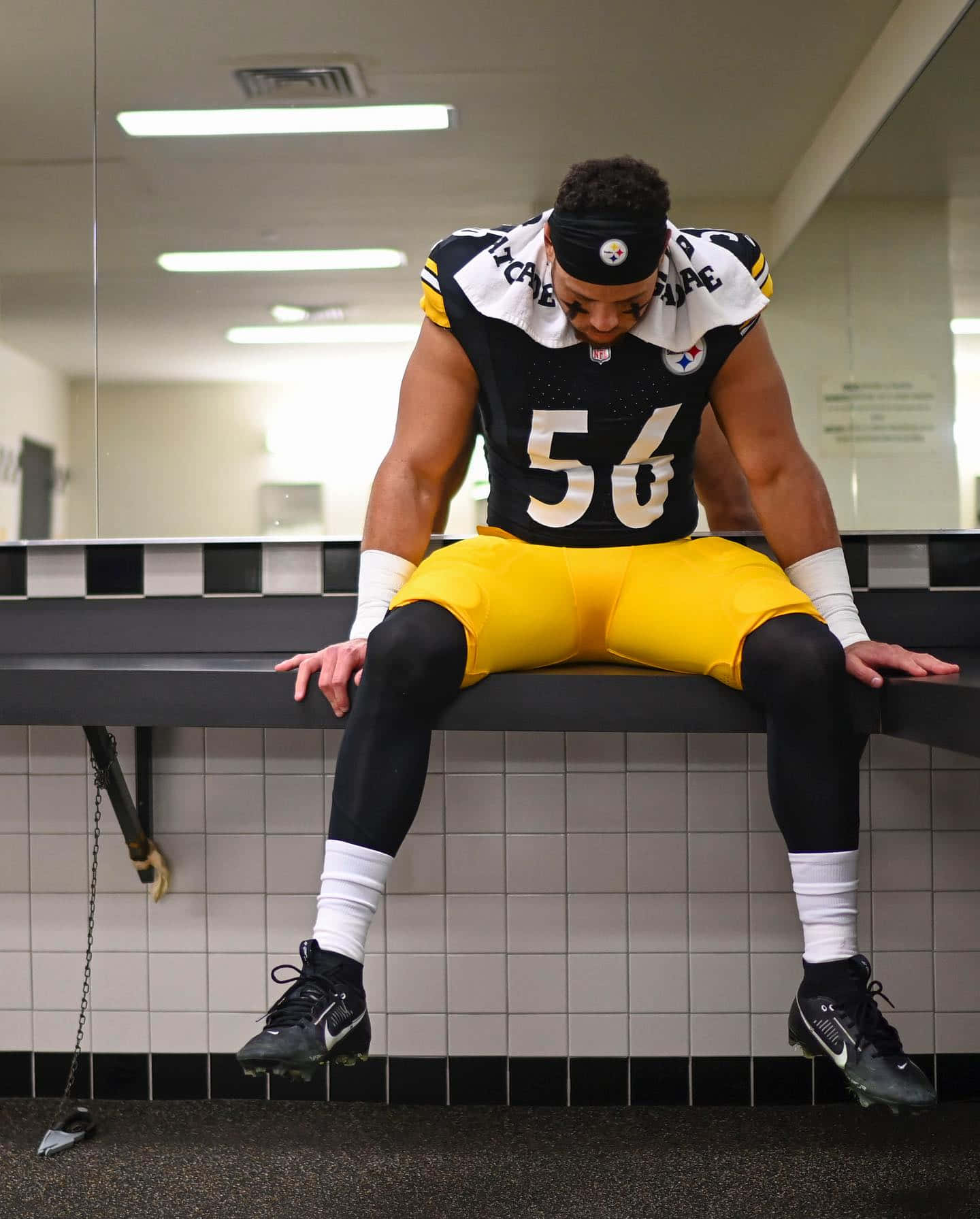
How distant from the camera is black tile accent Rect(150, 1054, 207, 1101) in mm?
1969

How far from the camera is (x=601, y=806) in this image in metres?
1.97

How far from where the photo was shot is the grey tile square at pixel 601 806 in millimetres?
1973

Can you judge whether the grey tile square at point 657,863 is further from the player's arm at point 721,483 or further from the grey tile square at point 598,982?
the player's arm at point 721,483

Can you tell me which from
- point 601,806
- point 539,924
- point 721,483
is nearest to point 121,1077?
point 539,924

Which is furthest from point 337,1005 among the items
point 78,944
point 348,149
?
point 348,149

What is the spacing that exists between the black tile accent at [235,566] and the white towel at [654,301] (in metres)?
0.82

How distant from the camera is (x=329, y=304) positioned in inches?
84.9

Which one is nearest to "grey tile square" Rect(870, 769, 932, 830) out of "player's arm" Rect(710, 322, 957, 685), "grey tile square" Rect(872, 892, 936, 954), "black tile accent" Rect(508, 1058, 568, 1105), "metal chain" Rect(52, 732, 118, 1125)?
"grey tile square" Rect(872, 892, 936, 954)

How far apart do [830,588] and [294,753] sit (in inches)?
44.0

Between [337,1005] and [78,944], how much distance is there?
1.13m

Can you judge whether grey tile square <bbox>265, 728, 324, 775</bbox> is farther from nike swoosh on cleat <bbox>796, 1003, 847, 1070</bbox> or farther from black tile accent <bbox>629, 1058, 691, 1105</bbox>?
nike swoosh on cleat <bbox>796, 1003, 847, 1070</bbox>

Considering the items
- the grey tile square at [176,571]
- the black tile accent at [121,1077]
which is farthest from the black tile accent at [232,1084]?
the grey tile square at [176,571]

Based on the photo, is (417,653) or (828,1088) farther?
(828,1088)

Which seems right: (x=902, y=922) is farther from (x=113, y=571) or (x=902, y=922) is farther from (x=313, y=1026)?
(x=113, y=571)
